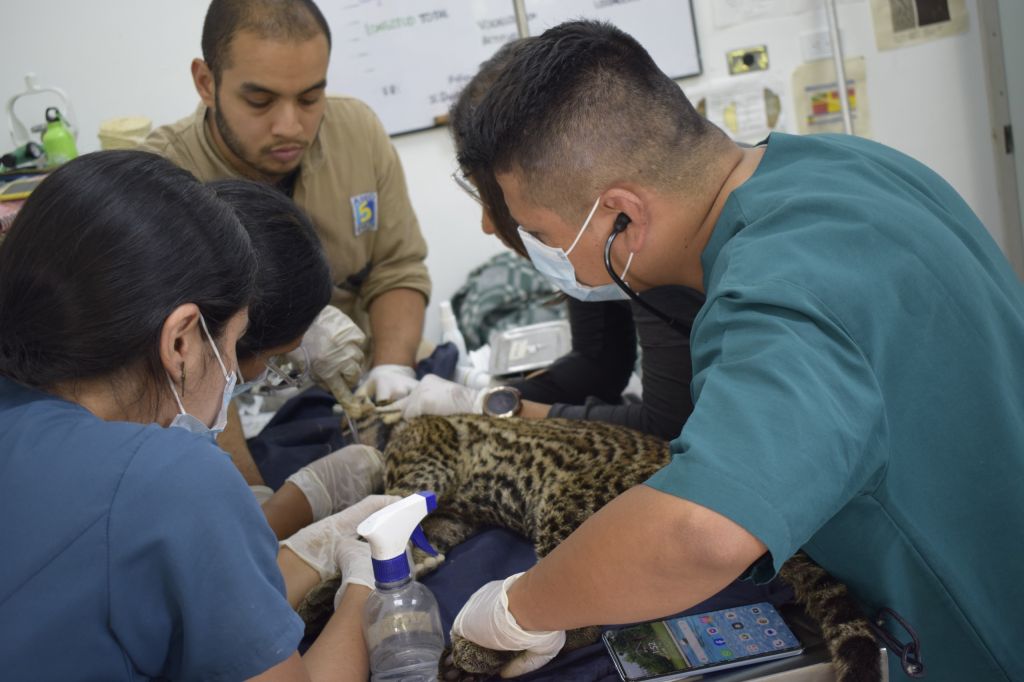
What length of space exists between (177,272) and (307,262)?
674 millimetres

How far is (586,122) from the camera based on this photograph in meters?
1.45

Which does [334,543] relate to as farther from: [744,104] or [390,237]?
[744,104]

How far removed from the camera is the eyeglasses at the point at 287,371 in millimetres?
1989

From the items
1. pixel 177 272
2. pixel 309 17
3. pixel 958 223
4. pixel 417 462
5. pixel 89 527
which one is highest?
pixel 309 17

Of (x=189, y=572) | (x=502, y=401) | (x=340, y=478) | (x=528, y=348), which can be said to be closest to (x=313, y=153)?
(x=528, y=348)

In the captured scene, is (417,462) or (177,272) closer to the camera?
(177,272)

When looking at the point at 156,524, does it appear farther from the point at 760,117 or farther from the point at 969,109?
the point at 969,109

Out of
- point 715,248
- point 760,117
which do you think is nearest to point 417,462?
point 715,248

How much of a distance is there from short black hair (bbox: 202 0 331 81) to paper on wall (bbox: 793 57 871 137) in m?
2.77

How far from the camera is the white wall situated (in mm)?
4043

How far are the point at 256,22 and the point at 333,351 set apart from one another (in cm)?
92

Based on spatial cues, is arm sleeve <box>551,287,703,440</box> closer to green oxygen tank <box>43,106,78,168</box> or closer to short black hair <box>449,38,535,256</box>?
short black hair <box>449,38,535,256</box>

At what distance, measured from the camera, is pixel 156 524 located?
103cm

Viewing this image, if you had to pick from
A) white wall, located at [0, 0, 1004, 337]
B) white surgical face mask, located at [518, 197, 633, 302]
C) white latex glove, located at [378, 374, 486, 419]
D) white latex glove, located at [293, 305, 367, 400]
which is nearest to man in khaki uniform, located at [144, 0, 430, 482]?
white latex glove, located at [378, 374, 486, 419]
